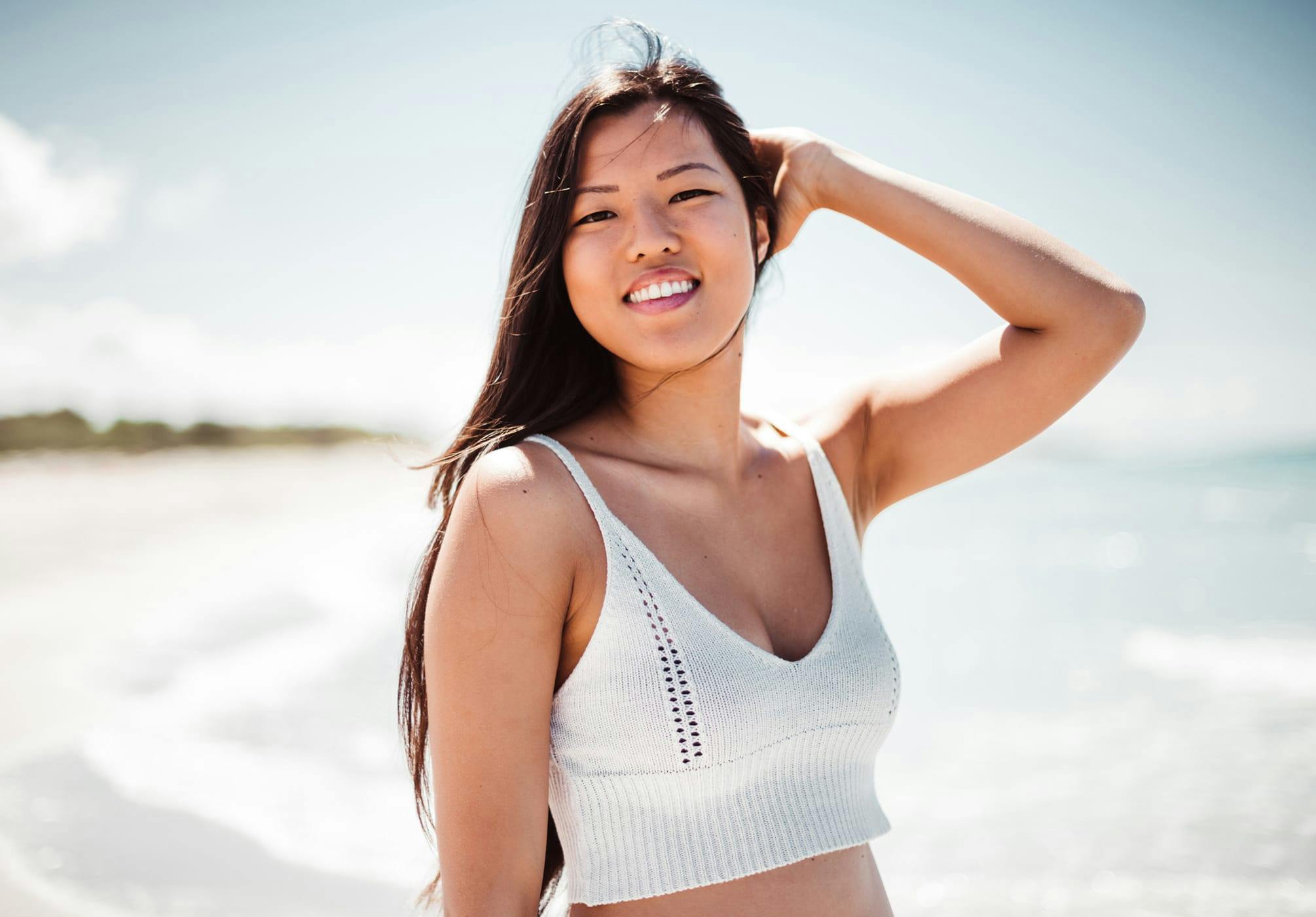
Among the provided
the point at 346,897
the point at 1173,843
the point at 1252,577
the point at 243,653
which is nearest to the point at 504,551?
the point at 346,897

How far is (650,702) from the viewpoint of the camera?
1.57 meters

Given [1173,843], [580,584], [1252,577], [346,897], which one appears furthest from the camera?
[1252,577]

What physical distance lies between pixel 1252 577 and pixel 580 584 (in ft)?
47.3

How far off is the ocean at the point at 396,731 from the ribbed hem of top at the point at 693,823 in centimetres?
82

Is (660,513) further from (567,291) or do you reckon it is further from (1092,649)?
(1092,649)

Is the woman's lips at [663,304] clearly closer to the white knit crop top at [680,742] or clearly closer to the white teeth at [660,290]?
the white teeth at [660,290]

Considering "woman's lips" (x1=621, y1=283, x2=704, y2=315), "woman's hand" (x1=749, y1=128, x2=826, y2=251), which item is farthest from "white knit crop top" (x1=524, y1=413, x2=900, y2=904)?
"woman's hand" (x1=749, y1=128, x2=826, y2=251)

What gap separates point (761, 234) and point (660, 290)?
556 millimetres

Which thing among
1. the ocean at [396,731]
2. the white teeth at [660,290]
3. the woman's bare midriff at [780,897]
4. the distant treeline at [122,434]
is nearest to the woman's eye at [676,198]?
the white teeth at [660,290]

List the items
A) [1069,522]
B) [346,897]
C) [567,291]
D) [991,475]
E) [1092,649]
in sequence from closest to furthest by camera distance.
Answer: [567,291] < [346,897] < [1092,649] < [1069,522] < [991,475]

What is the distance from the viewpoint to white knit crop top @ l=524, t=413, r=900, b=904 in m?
1.58

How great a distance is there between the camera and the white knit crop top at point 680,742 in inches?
62.3

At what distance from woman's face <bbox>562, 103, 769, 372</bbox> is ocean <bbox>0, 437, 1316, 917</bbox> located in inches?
20.8

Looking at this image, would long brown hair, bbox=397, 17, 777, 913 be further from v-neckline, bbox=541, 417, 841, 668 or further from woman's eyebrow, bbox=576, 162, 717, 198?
v-neckline, bbox=541, 417, 841, 668
